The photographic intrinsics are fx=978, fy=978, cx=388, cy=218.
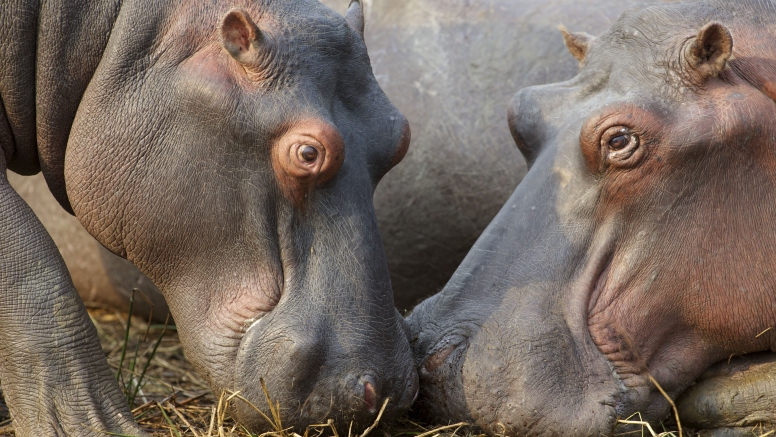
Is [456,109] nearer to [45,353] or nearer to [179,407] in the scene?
[179,407]

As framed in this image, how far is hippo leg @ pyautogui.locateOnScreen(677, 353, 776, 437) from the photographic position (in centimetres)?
323

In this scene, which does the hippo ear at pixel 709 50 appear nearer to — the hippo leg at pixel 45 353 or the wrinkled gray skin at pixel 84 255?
the hippo leg at pixel 45 353

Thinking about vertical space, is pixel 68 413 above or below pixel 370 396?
below

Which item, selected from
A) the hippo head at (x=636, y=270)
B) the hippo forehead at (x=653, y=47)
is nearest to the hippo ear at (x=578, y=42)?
the hippo forehead at (x=653, y=47)

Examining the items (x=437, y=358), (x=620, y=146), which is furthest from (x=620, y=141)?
(x=437, y=358)

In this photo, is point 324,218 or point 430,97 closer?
point 324,218

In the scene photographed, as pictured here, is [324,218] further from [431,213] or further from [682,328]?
[431,213]

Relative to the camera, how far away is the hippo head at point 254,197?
117 inches

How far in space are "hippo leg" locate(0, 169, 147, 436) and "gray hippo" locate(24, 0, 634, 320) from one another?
2030mm

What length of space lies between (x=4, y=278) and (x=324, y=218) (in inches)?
38.9

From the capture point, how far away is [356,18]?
3.56m

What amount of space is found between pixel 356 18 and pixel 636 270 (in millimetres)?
1347

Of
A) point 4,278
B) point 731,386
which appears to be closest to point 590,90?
point 731,386

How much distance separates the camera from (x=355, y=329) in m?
2.97
